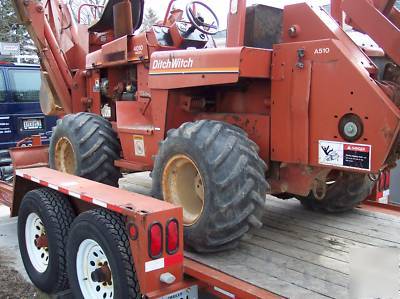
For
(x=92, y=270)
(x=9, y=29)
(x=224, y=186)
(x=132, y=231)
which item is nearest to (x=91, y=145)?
(x=92, y=270)

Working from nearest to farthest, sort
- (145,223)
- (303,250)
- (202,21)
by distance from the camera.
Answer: (145,223)
(303,250)
(202,21)

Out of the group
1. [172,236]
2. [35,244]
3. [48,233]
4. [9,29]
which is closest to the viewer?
[172,236]

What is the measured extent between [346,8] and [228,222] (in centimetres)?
186

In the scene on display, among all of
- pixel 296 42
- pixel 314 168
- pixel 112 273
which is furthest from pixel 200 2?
pixel 112 273

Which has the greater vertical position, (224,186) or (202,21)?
(202,21)

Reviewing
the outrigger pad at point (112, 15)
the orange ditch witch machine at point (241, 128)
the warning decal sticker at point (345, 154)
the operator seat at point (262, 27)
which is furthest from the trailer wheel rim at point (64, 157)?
the warning decal sticker at point (345, 154)

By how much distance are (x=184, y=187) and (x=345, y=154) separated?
1.35 metres

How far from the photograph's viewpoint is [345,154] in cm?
351

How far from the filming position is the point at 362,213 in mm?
4941

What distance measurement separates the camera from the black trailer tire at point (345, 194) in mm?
4762

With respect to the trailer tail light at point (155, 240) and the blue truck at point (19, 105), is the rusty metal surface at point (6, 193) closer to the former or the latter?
the blue truck at point (19, 105)

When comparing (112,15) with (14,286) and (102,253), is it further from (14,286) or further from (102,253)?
(102,253)

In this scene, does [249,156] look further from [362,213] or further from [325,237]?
[362,213]

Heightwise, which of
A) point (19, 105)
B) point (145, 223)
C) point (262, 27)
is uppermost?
point (262, 27)
